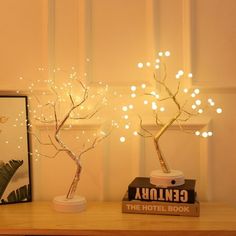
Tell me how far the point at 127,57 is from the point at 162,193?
677 mm

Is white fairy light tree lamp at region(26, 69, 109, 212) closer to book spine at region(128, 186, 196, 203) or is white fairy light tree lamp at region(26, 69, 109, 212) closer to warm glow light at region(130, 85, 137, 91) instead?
warm glow light at region(130, 85, 137, 91)

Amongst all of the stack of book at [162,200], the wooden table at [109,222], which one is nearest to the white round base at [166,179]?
the stack of book at [162,200]

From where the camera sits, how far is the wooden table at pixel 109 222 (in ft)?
4.61

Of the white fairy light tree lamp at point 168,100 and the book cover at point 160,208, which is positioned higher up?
the white fairy light tree lamp at point 168,100

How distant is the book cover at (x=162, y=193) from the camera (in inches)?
61.3

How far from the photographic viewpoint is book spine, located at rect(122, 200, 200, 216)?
156 centimetres

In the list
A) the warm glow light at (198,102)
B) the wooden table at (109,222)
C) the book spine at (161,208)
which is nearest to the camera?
the wooden table at (109,222)

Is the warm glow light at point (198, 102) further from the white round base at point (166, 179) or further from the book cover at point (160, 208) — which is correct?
the book cover at point (160, 208)

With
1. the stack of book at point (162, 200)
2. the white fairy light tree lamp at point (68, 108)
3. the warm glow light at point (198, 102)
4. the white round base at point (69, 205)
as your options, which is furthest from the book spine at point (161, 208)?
the warm glow light at point (198, 102)

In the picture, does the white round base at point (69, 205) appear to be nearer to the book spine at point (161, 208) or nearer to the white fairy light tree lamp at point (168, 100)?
the book spine at point (161, 208)

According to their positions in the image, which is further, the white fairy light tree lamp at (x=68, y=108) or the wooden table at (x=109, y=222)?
the white fairy light tree lamp at (x=68, y=108)

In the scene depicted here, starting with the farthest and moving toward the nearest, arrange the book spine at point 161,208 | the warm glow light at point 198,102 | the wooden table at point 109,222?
the warm glow light at point 198,102 < the book spine at point 161,208 < the wooden table at point 109,222

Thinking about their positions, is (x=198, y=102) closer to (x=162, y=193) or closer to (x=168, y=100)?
(x=168, y=100)

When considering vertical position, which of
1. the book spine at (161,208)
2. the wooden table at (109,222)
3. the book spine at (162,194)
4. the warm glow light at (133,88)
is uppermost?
the warm glow light at (133,88)
